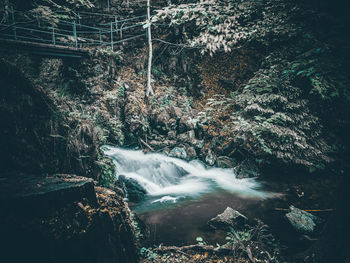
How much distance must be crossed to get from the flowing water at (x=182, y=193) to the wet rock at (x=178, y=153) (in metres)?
0.30

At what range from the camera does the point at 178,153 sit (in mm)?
9070

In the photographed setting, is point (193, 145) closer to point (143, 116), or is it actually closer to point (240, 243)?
point (143, 116)

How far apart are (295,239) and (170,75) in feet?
36.5

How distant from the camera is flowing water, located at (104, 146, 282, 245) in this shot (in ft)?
14.2

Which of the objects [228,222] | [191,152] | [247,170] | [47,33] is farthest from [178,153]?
[47,33]

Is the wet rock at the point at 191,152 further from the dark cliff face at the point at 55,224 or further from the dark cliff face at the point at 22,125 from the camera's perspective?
the dark cliff face at the point at 55,224

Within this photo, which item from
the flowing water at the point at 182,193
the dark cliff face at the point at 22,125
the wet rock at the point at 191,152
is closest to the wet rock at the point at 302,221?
the flowing water at the point at 182,193

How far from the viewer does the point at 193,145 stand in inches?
368

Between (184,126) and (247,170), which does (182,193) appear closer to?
(247,170)

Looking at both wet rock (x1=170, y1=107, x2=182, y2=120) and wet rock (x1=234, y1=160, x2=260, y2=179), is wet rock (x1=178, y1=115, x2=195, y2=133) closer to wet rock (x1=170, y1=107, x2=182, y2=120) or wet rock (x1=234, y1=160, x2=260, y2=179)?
wet rock (x1=170, y1=107, x2=182, y2=120)

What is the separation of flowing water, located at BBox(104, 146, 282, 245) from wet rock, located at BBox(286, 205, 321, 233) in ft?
3.40

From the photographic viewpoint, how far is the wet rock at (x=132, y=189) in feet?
19.5

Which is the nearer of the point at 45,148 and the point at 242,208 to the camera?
the point at 45,148

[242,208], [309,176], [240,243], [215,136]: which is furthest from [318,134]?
[240,243]
